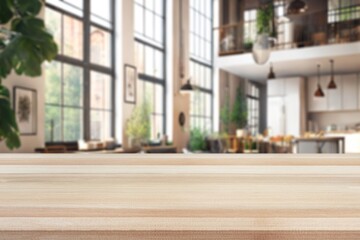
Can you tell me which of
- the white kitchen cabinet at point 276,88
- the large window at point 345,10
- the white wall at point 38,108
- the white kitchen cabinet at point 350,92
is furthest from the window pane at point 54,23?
the white kitchen cabinet at point 350,92

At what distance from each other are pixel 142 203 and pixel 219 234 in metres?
0.06

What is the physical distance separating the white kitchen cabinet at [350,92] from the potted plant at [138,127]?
6007 millimetres

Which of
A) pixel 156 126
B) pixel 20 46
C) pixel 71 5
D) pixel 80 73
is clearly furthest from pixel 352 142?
pixel 20 46

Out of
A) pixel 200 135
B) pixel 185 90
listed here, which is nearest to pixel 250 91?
pixel 200 135

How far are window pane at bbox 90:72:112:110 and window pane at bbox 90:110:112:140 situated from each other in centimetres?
12

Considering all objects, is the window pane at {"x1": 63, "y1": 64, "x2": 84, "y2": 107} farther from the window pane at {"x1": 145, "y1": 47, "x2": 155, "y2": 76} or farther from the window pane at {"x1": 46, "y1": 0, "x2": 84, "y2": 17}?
the window pane at {"x1": 145, "y1": 47, "x2": 155, "y2": 76}

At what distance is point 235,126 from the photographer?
13.0 m

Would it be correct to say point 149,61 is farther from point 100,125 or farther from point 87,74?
point 87,74

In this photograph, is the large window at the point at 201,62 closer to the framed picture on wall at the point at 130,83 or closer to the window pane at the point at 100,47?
the framed picture on wall at the point at 130,83

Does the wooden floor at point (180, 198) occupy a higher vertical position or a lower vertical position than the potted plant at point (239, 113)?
lower

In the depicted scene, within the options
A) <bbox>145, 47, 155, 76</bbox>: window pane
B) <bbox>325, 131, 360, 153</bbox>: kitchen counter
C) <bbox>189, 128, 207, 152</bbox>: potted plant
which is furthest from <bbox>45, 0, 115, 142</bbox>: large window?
<bbox>325, 131, 360, 153</bbox>: kitchen counter

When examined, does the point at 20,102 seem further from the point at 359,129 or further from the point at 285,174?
the point at 359,129

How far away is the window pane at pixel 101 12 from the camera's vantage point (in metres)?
7.56

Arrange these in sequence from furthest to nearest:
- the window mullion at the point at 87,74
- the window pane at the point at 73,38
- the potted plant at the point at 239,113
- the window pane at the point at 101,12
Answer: the potted plant at the point at 239,113 → the window pane at the point at 101,12 → the window mullion at the point at 87,74 → the window pane at the point at 73,38
